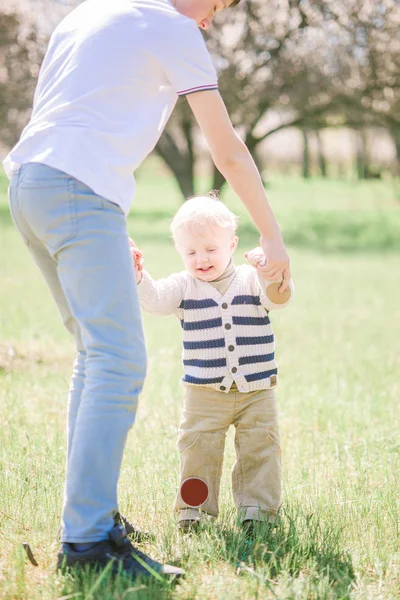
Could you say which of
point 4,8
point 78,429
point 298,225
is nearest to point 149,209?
point 298,225

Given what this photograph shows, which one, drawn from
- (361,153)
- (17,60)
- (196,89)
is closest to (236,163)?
(196,89)

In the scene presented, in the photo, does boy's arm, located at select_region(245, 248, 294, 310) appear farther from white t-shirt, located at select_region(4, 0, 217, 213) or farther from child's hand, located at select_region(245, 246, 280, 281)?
white t-shirt, located at select_region(4, 0, 217, 213)

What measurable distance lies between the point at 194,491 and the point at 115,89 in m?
1.48

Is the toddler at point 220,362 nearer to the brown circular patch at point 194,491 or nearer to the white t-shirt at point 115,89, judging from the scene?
the brown circular patch at point 194,491

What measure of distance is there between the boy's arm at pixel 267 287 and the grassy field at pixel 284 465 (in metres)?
0.76

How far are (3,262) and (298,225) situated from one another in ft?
33.7

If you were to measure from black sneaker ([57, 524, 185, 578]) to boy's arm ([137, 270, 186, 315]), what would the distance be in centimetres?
95

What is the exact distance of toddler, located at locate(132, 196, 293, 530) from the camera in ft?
9.91

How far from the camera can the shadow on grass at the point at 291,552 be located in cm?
248

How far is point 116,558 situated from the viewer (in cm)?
235

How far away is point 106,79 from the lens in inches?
93.9

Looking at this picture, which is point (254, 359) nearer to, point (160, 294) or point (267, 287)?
point (267, 287)

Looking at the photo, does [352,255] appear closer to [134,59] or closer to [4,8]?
[4,8]

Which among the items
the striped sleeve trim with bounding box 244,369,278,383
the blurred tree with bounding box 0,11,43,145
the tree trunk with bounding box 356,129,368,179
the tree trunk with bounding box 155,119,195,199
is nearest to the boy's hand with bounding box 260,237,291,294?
the striped sleeve trim with bounding box 244,369,278,383
